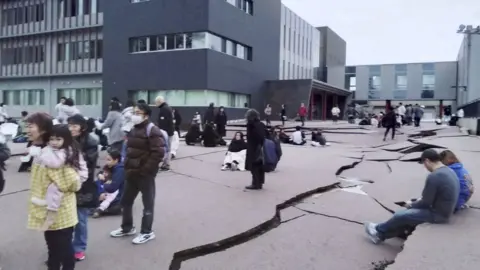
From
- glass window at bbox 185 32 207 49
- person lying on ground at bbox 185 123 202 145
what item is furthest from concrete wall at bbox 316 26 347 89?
person lying on ground at bbox 185 123 202 145

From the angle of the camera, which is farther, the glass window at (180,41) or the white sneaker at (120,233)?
the glass window at (180,41)

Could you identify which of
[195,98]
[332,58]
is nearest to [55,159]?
[195,98]

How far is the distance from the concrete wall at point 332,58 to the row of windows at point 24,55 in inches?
1300

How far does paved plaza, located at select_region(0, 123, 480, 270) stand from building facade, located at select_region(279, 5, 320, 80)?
33826mm

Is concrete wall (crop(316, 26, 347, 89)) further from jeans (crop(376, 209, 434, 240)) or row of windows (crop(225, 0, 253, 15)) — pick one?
jeans (crop(376, 209, 434, 240))

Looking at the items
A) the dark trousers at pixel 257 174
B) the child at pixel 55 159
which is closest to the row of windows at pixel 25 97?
the dark trousers at pixel 257 174

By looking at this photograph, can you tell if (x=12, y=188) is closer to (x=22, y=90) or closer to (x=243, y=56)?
(x=243, y=56)

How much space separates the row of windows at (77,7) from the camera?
35.1 metres

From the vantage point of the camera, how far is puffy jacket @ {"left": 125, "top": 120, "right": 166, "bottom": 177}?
440 centimetres

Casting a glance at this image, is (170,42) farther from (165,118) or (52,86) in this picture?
(165,118)

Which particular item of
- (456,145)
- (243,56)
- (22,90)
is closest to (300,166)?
(456,145)

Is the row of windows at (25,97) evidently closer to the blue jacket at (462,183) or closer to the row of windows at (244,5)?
the row of windows at (244,5)

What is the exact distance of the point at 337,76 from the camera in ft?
185

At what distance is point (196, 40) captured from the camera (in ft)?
91.8
